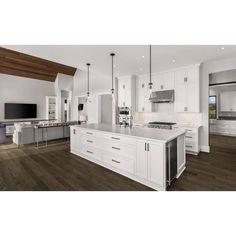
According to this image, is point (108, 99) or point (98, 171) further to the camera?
point (108, 99)

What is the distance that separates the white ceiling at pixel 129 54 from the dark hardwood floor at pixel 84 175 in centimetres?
268

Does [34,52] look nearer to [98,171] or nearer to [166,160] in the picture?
[98,171]

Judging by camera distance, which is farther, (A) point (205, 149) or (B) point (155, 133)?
(A) point (205, 149)

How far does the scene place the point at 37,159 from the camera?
362 centimetres

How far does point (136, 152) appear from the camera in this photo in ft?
7.70

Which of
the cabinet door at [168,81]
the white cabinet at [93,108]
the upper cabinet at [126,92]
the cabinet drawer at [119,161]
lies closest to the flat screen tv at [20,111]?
the white cabinet at [93,108]

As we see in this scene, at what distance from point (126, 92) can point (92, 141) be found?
3038 millimetres

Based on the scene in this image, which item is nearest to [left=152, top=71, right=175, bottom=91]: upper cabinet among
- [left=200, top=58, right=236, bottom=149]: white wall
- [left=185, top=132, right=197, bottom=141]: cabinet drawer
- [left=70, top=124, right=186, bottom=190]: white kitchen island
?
[left=200, top=58, right=236, bottom=149]: white wall

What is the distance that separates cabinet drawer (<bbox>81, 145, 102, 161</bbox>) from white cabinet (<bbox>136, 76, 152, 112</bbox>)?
2833mm

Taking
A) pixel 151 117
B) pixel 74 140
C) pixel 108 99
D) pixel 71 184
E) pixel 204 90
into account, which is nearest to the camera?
pixel 71 184

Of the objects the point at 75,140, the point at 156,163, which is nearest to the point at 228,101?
the point at 156,163

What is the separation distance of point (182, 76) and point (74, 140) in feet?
12.5

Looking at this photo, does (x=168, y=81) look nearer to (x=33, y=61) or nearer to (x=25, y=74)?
(x=33, y=61)
